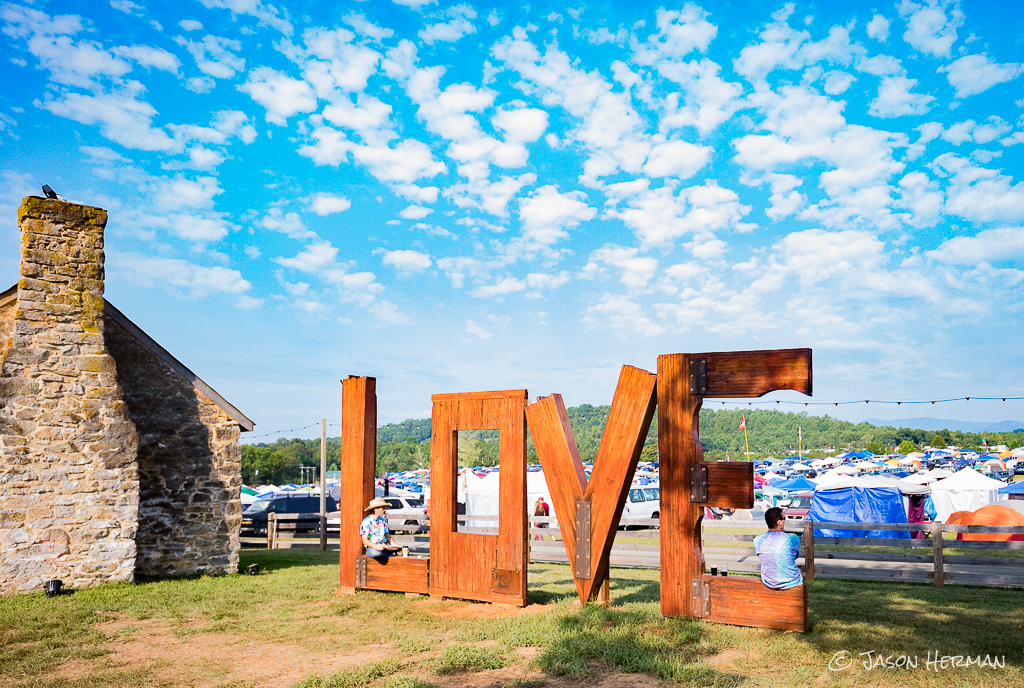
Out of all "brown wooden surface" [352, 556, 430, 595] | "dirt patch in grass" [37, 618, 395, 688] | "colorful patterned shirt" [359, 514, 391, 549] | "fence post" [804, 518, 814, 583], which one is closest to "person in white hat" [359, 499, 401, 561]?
"colorful patterned shirt" [359, 514, 391, 549]

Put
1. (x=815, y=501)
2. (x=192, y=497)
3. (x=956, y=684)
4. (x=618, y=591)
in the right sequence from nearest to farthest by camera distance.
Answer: (x=956, y=684)
(x=618, y=591)
(x=192, y=497)
(x=815, y=501)

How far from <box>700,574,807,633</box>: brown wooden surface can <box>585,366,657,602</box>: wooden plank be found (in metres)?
1.31

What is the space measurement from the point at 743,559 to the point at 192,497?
10227 mm

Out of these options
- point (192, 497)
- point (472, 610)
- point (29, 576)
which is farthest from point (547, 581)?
point (29, 576)

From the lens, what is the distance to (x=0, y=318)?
40.1 ft

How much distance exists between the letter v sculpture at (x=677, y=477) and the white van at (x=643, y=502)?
16.6m

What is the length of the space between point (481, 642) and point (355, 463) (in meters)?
4.40

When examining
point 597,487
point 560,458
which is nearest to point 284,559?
point 560,458

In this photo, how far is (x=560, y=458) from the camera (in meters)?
9.13

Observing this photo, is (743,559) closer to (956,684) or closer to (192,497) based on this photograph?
(956,684)

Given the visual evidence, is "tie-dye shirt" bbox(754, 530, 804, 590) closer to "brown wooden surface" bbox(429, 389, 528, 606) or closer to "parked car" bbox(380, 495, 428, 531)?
"brown wooden surface" bbox(429, 389, 528, 606)

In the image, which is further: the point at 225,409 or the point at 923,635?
the point at 225,409

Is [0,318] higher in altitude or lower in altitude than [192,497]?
higher

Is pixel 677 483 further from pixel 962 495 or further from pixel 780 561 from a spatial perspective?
pixel 962 495
